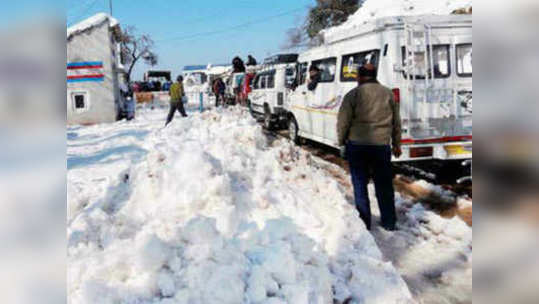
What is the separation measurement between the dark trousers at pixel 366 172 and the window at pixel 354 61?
250 cm

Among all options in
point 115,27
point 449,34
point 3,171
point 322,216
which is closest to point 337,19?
point 115,27

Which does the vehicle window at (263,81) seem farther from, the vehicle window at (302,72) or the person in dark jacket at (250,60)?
the person in dark jacket at (250,60)

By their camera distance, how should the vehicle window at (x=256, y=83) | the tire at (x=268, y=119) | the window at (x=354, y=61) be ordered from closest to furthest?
the window at (x=354, y=61), the tire at (x=268, y=119), the vehicle window at (x=256, y=83)

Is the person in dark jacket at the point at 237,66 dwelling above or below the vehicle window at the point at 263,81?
above

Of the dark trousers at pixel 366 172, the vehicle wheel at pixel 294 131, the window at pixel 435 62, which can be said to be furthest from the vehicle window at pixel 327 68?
the dark trousers at pixel 366 172

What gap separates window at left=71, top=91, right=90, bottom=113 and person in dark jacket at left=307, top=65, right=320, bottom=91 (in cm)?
1037

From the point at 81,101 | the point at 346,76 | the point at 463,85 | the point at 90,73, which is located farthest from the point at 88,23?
the point at 463,85

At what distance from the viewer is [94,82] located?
50.0 ft

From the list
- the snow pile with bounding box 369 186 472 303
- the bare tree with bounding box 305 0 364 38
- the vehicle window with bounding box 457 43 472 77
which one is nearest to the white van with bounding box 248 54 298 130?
the vehicle window with bounding box 457 43 472 77

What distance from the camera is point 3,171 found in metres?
0.93

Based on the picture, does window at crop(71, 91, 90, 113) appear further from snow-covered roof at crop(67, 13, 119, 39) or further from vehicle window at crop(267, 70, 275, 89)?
vehicle window at crop(267, 70, 275, 89)

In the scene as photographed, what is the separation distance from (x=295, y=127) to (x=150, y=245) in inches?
310

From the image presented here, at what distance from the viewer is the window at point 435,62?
235 inches

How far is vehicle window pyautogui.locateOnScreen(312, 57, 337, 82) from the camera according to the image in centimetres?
780
